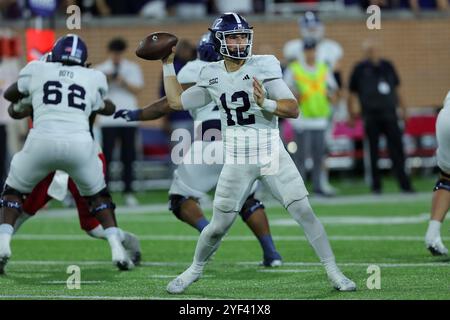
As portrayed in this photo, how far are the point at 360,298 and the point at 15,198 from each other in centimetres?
304

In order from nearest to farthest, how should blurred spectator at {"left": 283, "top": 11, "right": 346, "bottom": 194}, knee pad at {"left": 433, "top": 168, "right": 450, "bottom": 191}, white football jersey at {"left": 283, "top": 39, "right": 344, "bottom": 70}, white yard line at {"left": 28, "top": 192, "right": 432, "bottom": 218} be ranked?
knee pad at {"left": 433, "top": 168, "right": 450, "bottom": 191} < white yard line at {"left": 28, "top": 192, "right": 432, "bottom": 218} < blurred spectator at {"left": 283, "top": 11, "right": 346, "bottom": 194} < white football jersey at {"left": 283, "top": 39, "right": 344, "bottom": 70}

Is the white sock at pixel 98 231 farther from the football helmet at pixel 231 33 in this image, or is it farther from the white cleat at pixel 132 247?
the football helmet at pixel 231 33

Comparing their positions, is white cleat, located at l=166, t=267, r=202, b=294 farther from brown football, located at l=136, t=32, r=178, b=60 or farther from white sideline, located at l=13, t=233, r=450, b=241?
white sideline, located at l=13, t=233, r=450, b=241

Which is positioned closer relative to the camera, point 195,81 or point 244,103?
point 244,103

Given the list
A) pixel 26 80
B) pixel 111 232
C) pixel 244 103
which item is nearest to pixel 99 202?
pixel 111 232

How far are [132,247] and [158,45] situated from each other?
6.89 feet

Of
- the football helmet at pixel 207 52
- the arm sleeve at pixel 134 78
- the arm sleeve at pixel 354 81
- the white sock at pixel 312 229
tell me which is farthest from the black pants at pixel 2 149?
the white sock at pixel 312 229

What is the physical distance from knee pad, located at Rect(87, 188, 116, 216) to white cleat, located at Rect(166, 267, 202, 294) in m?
1.41

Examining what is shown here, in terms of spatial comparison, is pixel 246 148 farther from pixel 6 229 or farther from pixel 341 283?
pixel 6 229

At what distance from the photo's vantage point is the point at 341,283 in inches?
291

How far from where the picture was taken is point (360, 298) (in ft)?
23.1

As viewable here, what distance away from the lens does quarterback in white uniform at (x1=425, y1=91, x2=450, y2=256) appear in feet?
28.7

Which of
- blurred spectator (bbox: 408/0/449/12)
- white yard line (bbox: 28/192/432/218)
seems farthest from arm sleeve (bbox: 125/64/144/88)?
blurred spectator (bbox: 408/0/449/12)
